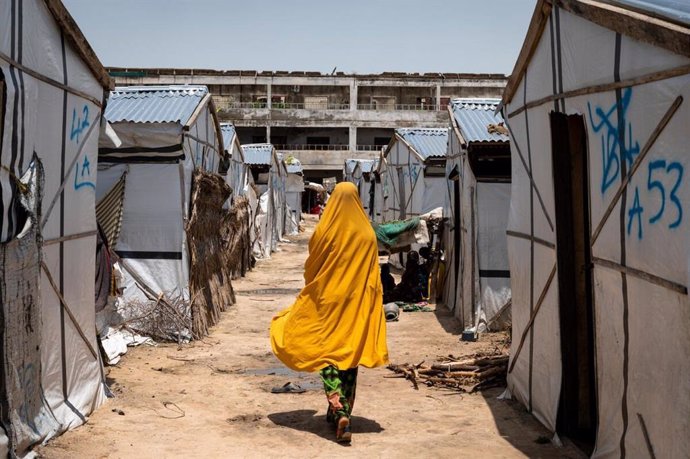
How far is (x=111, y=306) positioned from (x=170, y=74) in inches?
1670

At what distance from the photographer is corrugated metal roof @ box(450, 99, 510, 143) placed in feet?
34.8

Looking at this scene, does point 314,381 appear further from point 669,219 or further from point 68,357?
point 669,219

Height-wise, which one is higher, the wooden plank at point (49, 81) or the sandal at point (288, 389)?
the wooden plank at point (49, 81)

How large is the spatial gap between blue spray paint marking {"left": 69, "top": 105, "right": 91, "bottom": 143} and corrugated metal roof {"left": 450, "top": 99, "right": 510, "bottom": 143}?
5380 mm

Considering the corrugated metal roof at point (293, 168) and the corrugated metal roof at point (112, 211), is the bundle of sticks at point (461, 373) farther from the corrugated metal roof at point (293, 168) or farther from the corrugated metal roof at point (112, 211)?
the corrugated metal roof at point (293, 168)

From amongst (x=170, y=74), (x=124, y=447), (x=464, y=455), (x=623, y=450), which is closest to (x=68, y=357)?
(x=124, y=447)

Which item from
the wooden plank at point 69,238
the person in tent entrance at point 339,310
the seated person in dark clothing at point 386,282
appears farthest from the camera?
the seated person in dark clothing at point 386,282

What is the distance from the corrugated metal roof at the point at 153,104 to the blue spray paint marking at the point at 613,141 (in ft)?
20.9

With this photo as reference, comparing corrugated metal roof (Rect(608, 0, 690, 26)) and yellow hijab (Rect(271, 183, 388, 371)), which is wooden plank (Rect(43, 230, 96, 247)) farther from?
corrugated metal roof (Rect(608, 0, 690, 26))

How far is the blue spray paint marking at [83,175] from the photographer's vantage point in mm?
6457

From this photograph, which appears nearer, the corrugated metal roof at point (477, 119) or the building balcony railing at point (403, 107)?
the corrugated metal roof at point (477, 119)

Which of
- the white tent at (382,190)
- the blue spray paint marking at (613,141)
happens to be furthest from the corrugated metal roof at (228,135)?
the blue spray paint marking at (613,141)

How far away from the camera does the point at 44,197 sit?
18.7 ft

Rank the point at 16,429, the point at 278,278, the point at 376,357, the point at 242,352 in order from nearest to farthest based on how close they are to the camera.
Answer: the point at 16,429
the point at 376,357
the point at 242,352
the point at 278,278
